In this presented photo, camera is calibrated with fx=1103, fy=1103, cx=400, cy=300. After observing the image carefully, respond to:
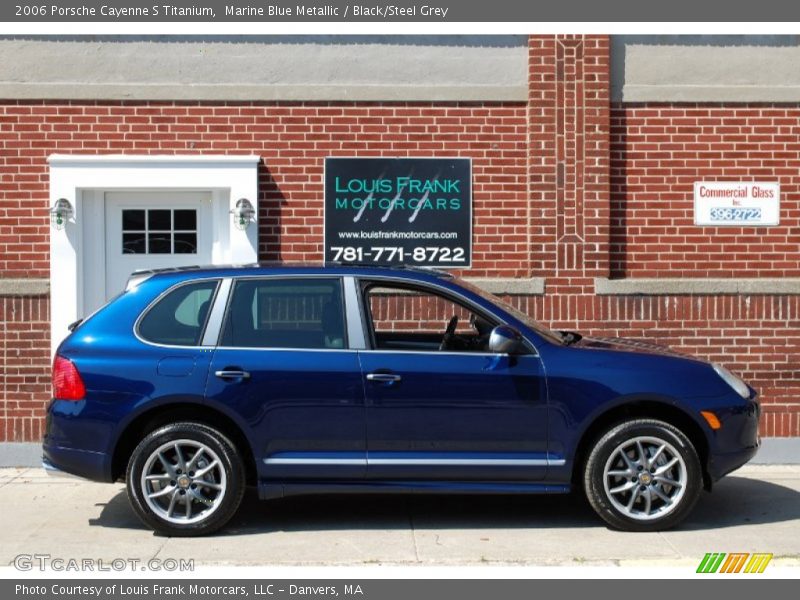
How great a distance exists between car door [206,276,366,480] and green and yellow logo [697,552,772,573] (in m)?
2.21

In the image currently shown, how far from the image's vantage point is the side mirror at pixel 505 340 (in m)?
7.05

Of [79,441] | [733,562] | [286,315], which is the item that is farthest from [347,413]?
[733,562]

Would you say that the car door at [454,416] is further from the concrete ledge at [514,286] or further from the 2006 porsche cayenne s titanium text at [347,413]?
the concrete ledge at [514,286]

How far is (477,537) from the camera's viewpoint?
7277 millimetres

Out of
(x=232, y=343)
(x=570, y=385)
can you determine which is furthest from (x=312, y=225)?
(x=570, y=385)

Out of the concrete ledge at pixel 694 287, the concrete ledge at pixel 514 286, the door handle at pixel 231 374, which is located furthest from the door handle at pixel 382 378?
the concrete ledge at pixel 694 287

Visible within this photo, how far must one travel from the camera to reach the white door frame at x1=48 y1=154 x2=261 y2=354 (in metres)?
9.80

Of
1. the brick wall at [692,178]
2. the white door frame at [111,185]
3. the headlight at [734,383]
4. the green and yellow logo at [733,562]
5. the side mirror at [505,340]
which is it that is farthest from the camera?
the brick wall at [692,178]

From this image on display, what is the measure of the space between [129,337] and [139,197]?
10.4 ft

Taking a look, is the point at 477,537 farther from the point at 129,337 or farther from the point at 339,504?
the point at 129,337

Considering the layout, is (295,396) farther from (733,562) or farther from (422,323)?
(733,562)

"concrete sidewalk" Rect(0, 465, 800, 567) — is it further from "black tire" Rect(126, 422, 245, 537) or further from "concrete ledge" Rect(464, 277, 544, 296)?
"concrete ledge" Rect(464, 277, 544, 296)

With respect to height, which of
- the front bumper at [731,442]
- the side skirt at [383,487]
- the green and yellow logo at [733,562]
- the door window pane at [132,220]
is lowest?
the green and yellow logo at [733,562]

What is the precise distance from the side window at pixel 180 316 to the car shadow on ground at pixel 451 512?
53.4 inches
